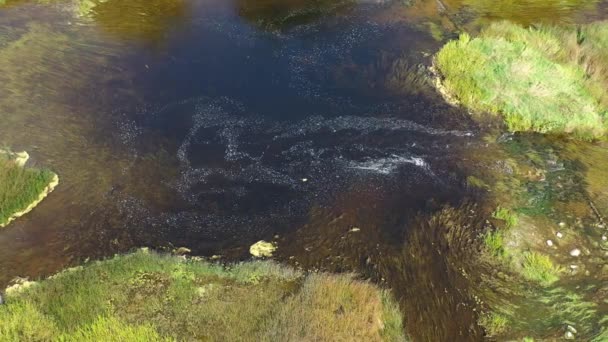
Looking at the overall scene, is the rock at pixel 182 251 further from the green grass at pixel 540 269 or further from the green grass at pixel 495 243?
the green grass at pixel 540 269

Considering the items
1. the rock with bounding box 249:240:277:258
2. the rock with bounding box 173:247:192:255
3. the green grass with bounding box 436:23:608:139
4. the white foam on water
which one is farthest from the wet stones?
the rock with bounding box 173:247:192:255

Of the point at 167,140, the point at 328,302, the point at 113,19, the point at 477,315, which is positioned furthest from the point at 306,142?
→ the point at 113,19

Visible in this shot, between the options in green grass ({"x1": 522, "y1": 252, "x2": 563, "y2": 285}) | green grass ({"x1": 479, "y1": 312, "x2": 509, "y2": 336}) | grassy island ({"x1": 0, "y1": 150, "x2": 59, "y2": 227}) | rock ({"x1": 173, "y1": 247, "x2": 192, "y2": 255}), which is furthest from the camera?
grassy island ({"x1": 0, "y1": 150, "x2": 59, "y2": 227})

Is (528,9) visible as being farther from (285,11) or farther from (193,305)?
(193,305)

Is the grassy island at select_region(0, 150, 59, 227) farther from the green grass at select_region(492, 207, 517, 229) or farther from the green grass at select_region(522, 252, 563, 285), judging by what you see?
the green grass at select_region(522, 252, 563, 285)

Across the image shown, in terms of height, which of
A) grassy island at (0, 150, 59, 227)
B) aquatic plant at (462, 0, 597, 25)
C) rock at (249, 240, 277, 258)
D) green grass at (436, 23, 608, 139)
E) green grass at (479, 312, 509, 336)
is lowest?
green grass at (479, 312, 509, 336)

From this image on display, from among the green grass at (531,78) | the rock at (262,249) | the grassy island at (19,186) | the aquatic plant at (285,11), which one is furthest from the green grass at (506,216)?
the aquatic plant at (285,11)

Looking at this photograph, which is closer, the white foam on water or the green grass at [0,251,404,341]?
the green grass at [0,251,404,341]
